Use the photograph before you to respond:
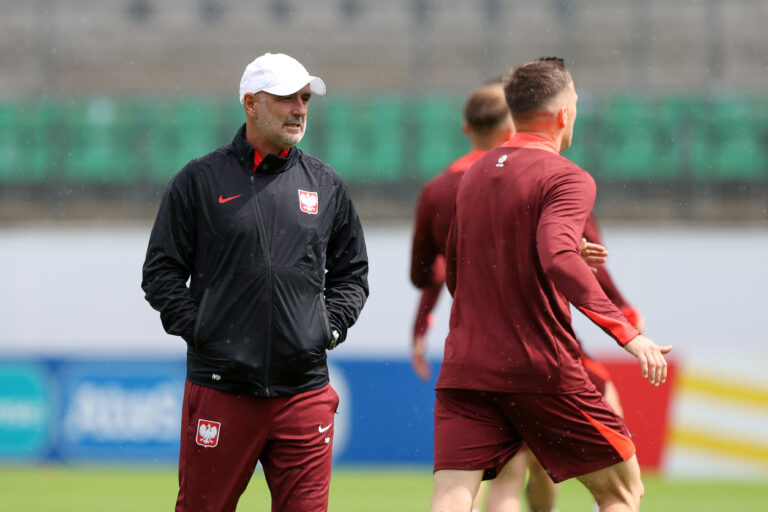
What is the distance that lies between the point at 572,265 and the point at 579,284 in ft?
0.21

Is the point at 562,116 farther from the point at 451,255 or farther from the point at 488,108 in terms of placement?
the point at 488,108

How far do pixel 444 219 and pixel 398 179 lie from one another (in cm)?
902

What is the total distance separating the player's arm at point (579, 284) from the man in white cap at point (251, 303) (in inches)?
34.1

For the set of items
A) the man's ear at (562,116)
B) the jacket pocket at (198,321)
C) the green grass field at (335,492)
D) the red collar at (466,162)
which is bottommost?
the green grass field at (335,492)

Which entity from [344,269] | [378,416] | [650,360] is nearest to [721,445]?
[378,416]

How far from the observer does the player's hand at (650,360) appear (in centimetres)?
335

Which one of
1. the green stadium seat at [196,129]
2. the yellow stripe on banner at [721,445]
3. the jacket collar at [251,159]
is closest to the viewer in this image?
the jacket collar at [251,159]

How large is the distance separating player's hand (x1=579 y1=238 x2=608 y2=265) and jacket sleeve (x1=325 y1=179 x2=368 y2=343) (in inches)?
31.3

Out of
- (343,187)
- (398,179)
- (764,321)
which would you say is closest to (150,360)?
(398,179)

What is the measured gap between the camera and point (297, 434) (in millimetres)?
3877

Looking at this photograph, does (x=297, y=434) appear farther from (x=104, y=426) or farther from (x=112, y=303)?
(x=112, y=303)

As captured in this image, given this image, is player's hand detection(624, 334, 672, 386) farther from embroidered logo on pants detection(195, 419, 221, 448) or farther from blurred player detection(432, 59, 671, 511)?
embroidered logo on pants detection(195, 419, 221, 448)

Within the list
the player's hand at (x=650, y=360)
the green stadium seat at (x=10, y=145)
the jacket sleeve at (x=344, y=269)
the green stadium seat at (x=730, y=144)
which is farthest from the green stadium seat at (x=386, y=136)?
the player's hand at (x=650, y=360)

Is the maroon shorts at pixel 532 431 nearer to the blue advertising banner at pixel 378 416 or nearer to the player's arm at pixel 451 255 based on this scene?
the player's arm at pixel 451 255
